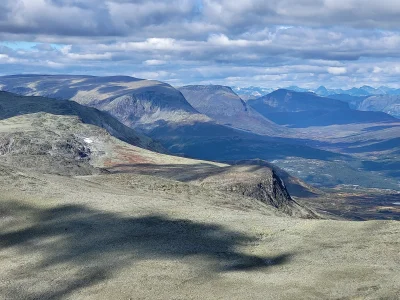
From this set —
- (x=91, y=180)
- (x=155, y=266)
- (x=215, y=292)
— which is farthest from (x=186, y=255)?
(x=91, y=180)

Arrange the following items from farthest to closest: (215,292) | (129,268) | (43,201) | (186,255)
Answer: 1. (43,201)
2. (186,255)
3. (129,268)
4. (215,292)

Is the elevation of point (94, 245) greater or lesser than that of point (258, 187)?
greater

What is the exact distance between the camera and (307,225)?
78.2 m

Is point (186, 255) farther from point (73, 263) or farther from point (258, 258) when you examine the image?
point (73, 263)

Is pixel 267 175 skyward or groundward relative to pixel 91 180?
groundward

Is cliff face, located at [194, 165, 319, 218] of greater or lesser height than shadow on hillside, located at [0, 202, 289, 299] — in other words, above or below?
below

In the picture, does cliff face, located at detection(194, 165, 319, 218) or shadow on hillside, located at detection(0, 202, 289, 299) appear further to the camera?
cliff face, located at detection(194, 165, 319, 218)

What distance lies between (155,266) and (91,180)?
202 feet

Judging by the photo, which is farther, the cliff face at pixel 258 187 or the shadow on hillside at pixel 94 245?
the cliff face at pixel 258 187

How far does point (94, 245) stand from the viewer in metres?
66.8

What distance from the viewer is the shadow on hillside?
58.0 meters

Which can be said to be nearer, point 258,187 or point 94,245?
point 94,245

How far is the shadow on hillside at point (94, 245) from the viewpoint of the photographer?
190 feet

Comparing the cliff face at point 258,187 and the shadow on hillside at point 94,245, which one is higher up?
the shadow on hillside at point 94,245
